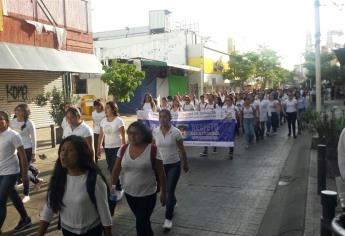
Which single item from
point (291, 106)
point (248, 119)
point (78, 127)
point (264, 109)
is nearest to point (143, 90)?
point (264, 109)

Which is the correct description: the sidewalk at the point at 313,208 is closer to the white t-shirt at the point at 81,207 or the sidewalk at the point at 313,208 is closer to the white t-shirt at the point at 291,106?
the white t-shirt at the point at 81,207

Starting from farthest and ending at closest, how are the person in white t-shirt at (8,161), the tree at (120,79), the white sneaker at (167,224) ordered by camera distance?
the tree at (120,79) < the white sneaker at (167,224) < the person in white t-shirt at (8,161)

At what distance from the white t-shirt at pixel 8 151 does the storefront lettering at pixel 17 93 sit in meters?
12.2

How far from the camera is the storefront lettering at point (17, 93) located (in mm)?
16916

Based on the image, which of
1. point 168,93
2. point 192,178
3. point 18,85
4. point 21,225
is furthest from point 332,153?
point 168,93

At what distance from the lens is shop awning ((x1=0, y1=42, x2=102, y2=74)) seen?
14.8 metres

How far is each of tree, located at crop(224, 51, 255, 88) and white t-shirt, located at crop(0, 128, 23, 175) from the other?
1661 inches

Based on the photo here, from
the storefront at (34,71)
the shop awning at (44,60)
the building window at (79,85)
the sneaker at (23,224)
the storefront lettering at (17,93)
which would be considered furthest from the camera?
the building window at (79,85)

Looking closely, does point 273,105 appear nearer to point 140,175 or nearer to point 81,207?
point 140,175

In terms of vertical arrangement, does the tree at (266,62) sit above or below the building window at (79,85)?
above

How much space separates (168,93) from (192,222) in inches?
1141

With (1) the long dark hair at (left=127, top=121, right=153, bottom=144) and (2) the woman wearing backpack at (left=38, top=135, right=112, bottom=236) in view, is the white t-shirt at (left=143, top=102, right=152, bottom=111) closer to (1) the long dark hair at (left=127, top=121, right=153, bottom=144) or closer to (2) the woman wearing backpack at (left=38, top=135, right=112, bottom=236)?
(1) the long dark hair at (left=127, top=121, right=153, bottom=144)

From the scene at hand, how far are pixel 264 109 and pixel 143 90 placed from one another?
1662 cm

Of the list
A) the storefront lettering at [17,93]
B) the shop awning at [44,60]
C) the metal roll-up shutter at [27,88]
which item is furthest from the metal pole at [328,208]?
the storefront lettering at [17,93]
